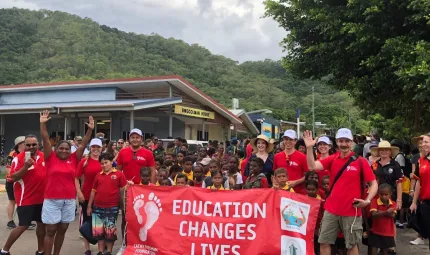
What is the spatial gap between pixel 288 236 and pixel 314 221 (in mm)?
380

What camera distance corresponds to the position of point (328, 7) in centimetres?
1155

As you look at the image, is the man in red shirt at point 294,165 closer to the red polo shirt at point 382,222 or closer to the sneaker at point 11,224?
the red polo shirt at point 382,222

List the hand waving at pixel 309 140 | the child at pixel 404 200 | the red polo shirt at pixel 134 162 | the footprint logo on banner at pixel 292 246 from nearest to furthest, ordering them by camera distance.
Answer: the footprint logo on banner at pixel 292 246 → the hand waving at pixel 309 140 → the red polo shirt at pixel 134 162 → the child at pixel 404 200

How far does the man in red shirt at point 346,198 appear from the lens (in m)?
5.27

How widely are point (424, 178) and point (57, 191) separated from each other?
5231mm

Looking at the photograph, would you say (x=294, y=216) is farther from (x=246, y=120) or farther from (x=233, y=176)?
(x=246, y=120)

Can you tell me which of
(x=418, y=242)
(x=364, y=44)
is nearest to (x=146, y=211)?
(x=418, y=242)

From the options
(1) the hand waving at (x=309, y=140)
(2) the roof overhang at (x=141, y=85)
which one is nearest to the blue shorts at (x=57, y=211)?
(1) the hand waving at (x=309, y=140)

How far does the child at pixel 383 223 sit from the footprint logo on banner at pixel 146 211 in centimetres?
301

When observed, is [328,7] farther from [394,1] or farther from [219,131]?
[219,131]

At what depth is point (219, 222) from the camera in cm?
546

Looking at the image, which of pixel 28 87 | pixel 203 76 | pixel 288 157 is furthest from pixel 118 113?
pixel 203 76

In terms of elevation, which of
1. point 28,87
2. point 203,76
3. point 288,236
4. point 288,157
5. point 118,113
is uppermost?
point 203,76

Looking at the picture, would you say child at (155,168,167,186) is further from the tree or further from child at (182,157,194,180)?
the tree
